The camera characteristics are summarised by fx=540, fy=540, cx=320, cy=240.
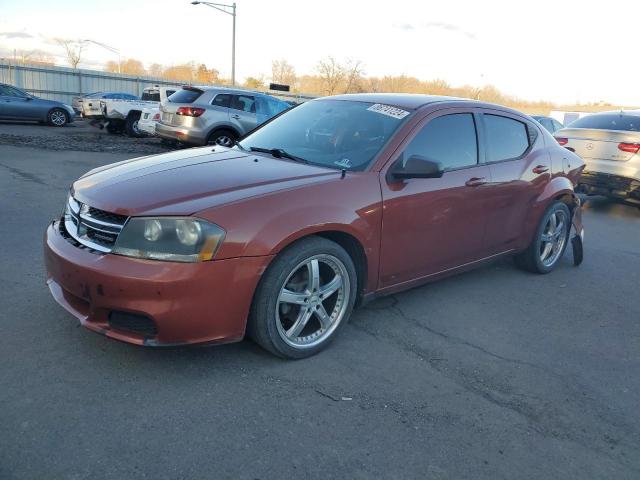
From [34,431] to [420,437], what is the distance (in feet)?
5.97

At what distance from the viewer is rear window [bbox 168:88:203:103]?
40.2 feet

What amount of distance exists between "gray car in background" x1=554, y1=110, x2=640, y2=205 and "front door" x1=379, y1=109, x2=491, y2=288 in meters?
5.68

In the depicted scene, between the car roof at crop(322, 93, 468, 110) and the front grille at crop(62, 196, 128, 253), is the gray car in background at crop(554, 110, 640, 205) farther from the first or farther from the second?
the front grille at crop(62, 196, 128, 253)

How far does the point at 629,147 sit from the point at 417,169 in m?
6.96

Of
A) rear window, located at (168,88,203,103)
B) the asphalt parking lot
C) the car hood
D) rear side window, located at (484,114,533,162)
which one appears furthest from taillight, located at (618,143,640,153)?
rear window, located at (168,88,203,103)

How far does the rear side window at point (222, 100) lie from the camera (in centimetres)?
1236

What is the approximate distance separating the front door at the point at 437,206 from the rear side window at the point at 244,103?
907 cm

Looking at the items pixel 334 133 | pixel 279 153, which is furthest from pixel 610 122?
pixel 279 153

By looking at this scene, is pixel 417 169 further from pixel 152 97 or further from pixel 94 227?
pixel 152 97

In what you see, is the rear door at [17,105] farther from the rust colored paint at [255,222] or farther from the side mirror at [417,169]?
the side mirror at [417,169]

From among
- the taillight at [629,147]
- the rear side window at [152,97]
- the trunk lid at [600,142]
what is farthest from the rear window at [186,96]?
the taillight at [629,147]

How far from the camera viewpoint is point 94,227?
305 centimetres

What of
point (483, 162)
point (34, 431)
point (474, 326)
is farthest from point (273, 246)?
point (483, 162)

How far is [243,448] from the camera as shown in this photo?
2480 mm
